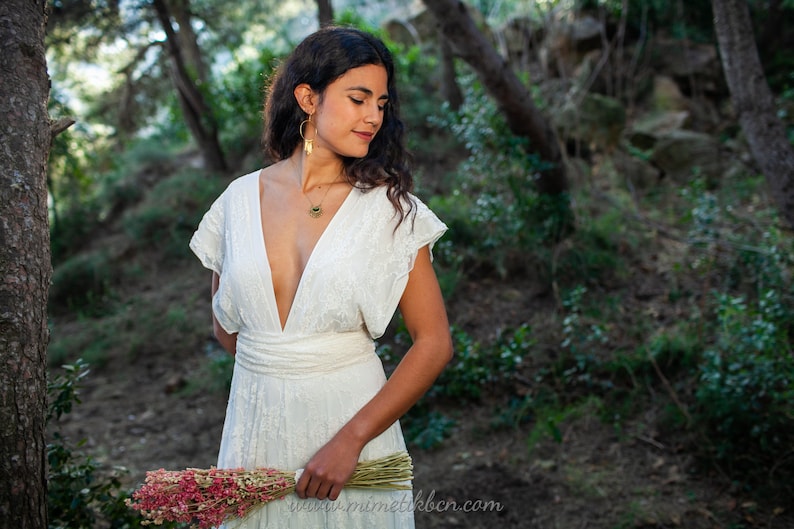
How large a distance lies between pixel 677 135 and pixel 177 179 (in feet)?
22.2

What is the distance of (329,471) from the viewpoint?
5.81ft

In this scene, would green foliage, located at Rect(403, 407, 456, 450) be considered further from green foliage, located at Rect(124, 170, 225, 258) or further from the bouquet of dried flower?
green foliage, located at Rect(124, 170, 225, 258)

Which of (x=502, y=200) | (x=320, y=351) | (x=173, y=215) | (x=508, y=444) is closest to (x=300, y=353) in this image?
(x=320, y=351)

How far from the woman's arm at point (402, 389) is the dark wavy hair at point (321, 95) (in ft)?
0.82

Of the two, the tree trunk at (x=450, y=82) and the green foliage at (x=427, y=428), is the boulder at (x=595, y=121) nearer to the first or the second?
the tree trunk at (x=450, y=82)

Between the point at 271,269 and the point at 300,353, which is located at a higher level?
the point at 271,269

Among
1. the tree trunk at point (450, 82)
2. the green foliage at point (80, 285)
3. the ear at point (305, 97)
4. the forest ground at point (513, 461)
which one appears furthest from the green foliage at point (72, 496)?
the tree trunk at point (450, 82)

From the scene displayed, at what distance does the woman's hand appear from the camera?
1771 millimetres

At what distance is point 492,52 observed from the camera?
16.9 feet

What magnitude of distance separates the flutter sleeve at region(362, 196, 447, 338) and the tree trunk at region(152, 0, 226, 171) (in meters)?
8.29

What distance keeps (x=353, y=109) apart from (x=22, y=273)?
39.2 inches

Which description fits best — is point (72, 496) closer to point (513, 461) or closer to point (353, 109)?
point (353, 109)

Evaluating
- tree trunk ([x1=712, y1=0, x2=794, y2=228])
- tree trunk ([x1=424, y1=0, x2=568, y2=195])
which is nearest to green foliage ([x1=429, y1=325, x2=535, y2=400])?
tree trunk ([x1=424, y1=0, x2=568, y2=195])

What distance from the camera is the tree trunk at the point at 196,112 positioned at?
9.33 meters
